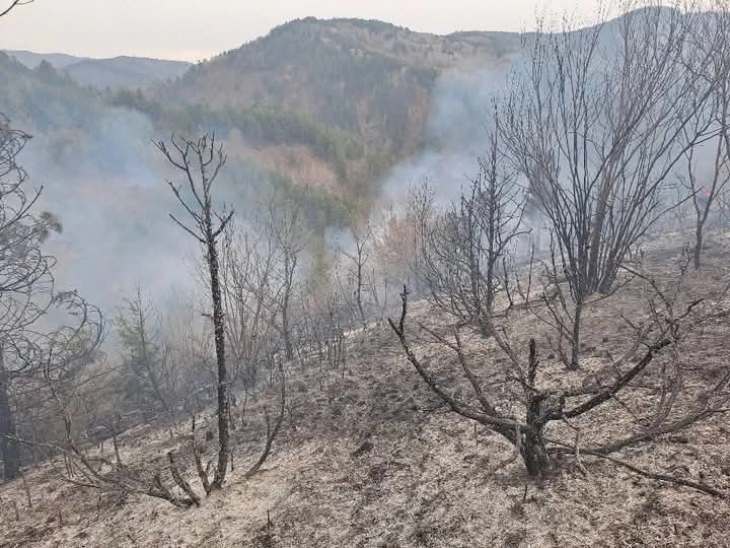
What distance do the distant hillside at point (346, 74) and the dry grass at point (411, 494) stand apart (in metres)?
49.6

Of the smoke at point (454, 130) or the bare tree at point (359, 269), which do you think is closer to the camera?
the bare tree at point (359, 269)

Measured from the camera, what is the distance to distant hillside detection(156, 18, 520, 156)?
2290 inches

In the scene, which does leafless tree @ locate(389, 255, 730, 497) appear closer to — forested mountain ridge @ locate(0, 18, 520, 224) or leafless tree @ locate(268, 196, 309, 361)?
leafless tree @ locate(268, 196, 309, 361)

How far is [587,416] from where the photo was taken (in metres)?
4.15

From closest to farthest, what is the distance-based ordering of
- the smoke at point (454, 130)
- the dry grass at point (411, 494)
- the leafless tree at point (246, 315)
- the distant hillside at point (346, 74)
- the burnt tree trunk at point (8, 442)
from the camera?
the dry grass at point (411, 494)
the burnt tree trunk at point (8, 442)
the leafless tree at point (246, 315)
the smoke at point (454, 130)
the distant hillside at point (346, 74)

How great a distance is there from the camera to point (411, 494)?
3.78 metres

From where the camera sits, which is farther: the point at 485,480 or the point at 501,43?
the point at 501,43

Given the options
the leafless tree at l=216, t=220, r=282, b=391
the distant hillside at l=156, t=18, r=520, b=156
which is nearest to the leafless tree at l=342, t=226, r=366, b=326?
the leafless tree at l=216, t=220, r=282, b=391

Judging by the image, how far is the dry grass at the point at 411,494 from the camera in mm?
3018

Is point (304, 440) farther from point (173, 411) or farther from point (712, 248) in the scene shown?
point (712, 248)

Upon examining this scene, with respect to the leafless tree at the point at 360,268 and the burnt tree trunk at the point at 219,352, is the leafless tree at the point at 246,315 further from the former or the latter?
the burnt tree trunk at the point at 219,352

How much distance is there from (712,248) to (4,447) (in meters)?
14.0

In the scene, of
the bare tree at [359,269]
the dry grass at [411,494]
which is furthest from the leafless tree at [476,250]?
the bare tree at [359,269]

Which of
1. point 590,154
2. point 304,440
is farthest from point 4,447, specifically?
point 590,154
